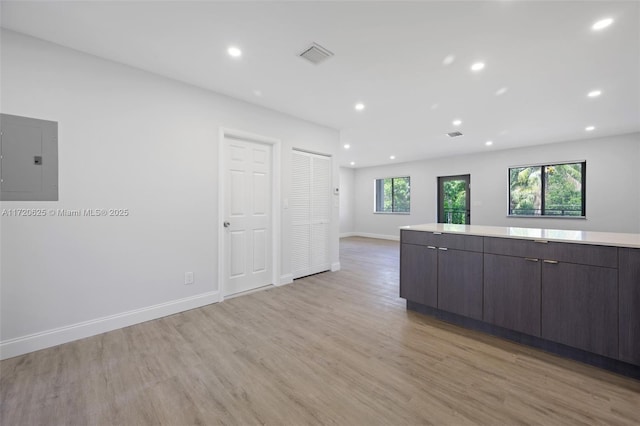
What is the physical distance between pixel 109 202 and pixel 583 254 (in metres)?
4.10

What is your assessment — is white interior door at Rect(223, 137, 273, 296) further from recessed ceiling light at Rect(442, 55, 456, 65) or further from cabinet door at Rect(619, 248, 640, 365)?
cabinet door at Rect(619, 248, 640, 365)

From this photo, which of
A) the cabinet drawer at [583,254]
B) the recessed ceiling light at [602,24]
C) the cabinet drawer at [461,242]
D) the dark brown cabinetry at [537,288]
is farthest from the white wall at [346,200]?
the recessed ceiling light at [602,24]

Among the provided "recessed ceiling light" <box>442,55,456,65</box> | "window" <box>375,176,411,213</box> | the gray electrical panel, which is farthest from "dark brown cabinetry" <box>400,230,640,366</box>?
"window" <box>375,176,411,213</box>

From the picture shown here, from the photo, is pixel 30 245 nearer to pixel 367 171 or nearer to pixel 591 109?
pixel 591 109

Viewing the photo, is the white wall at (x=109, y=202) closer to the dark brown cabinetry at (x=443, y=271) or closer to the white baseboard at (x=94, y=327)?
the white baseboard at (x=94, y=327)

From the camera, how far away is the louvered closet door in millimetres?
4316

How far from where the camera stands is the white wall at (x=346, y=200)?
32.2 feet

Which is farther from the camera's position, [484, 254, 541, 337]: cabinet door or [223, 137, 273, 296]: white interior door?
[223, 137, 273, 296]: white interior door

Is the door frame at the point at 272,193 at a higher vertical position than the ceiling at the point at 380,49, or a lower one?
lower

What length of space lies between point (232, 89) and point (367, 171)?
7125 millimetres

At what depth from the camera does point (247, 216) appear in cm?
375

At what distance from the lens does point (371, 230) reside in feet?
31.9

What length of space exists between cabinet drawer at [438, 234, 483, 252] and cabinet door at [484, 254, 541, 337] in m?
0.13

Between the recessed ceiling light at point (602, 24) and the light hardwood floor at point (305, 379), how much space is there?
265cm
